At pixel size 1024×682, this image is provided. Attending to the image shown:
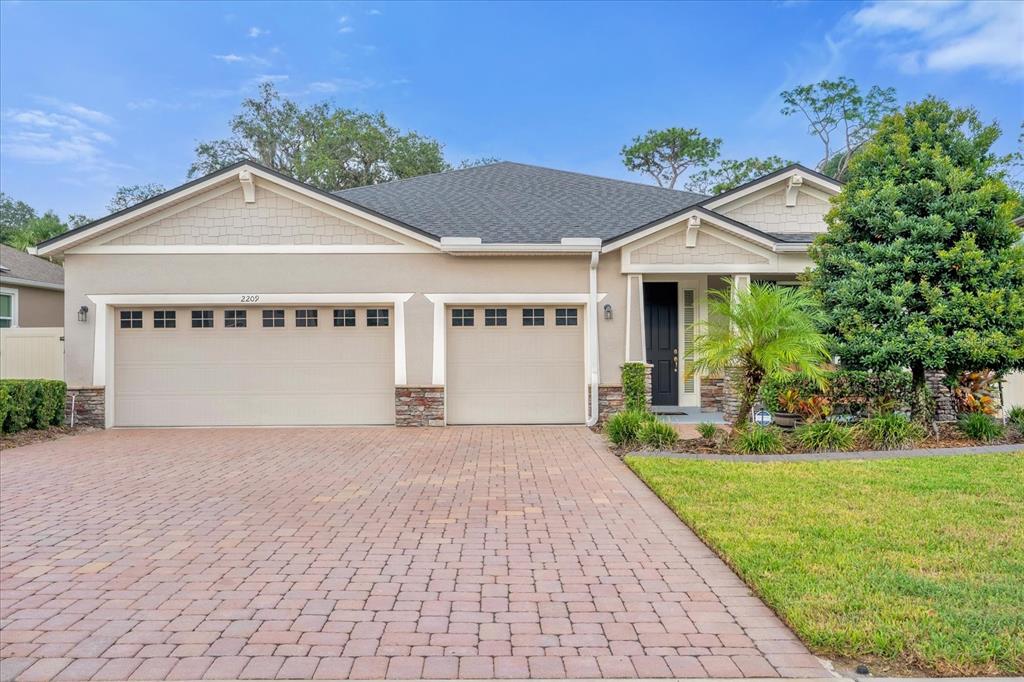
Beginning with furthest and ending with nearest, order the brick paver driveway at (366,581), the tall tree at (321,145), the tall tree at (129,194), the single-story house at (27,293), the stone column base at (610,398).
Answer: the tall tree at (129,194) → the tall tree at (321,145) → the single-story house at (27,293) → the stone column base at (610,398) → the brick paver driveway at (366,581)

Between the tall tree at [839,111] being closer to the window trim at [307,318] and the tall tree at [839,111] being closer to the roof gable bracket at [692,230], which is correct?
the roof gable bracket at [692,230]

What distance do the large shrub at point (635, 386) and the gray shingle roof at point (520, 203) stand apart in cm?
278

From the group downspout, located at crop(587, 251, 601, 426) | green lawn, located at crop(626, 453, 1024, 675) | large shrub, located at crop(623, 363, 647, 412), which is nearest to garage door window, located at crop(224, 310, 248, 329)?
downspout, located at crop(587, 251, 601, 426)

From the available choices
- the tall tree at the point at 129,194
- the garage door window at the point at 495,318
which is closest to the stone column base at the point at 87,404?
the garage door window at the point at 495,318

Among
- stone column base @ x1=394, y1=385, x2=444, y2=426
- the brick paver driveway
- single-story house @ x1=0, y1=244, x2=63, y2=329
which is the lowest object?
the brick paver driveway

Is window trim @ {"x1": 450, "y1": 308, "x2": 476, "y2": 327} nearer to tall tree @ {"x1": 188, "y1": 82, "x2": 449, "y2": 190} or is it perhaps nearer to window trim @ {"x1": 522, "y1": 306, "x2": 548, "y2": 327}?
window trim @ {"x1": 522, "y1": 306, "x2": 548, "y2": 327}

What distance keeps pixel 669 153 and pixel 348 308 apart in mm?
24880

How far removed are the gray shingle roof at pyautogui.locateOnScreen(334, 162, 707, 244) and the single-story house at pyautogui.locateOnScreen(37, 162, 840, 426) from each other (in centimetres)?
74

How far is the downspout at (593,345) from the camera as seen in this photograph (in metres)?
11.3

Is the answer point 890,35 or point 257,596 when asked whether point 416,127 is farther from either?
point 257,596

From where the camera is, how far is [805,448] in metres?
8.10

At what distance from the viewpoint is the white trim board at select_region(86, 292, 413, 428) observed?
446 inches

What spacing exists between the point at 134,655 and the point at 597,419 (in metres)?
8.98

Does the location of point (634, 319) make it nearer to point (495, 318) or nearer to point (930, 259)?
point (495, 318)
